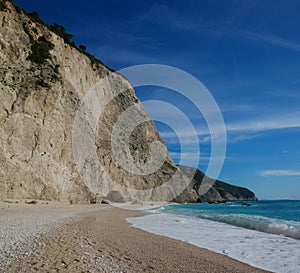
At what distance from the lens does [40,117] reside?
27.7 metres

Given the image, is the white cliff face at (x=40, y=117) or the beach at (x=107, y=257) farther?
the white cliff face at (x=40, y=117)

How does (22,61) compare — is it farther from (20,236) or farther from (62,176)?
(20,236)

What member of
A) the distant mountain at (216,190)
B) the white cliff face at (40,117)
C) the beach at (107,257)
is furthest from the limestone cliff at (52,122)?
the distant mountain at (216,190)

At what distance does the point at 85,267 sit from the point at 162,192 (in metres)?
57.7

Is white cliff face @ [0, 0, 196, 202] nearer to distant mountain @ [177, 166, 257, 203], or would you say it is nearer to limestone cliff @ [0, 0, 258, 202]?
limestone cliff @ [0, 0, 258, 202]

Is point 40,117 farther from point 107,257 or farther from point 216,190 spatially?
point 216,190

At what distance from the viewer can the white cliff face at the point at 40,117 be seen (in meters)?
23.8

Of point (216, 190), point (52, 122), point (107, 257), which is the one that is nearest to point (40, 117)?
point (52, 122)

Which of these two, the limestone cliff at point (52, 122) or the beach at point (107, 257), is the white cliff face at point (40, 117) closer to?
the limestone cliff at point (52, 122)

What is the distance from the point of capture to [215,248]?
26.3 feet

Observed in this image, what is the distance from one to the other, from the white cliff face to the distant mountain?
58588 mm

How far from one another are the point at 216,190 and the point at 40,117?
391ft

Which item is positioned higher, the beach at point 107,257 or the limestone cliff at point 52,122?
the limestone cliff at point 52,122

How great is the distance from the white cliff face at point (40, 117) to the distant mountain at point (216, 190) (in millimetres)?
58588
